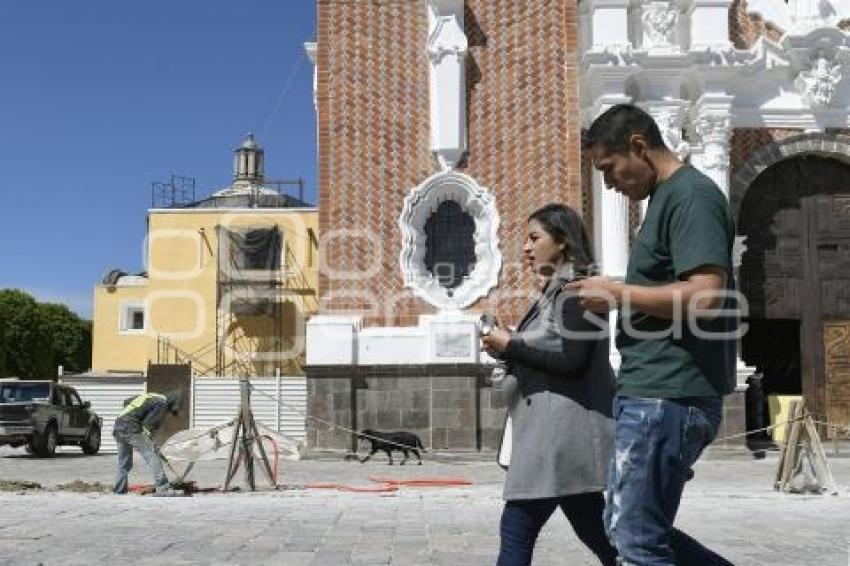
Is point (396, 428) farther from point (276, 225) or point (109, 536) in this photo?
point (276, 225)

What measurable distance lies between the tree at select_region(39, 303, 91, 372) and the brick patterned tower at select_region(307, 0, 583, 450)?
38.0 metres

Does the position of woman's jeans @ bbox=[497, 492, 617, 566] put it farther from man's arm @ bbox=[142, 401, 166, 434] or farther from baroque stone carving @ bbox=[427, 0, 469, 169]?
baroque stone carving @ bbox=[427, 0, 469, 169]

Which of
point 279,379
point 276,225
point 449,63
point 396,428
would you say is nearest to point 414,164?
point 449,63

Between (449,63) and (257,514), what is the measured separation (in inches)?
415

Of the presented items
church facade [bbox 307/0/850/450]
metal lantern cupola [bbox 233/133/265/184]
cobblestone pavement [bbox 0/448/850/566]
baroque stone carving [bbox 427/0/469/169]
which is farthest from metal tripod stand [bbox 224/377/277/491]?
metal lantern cupola [bbox 233/133/265/184]

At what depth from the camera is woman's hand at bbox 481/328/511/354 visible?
4098 millimetres

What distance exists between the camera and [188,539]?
737 cm

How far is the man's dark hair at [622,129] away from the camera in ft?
11.5

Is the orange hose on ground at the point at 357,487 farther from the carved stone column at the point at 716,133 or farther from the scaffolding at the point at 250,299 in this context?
the scaffolding at the point at 250,299

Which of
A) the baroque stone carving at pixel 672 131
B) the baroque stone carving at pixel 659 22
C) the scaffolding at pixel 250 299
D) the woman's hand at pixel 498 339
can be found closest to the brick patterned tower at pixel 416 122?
the baroque stone carving at pixel 659 22

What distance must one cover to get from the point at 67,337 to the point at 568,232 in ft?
172

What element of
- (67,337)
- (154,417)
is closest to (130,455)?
(154,417)

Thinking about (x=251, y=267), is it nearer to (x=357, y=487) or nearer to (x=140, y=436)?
(x=357, y=487)

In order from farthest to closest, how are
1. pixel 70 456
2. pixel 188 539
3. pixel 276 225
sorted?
pixel 276 225 → pixel 70 456 → pixel 188 539
